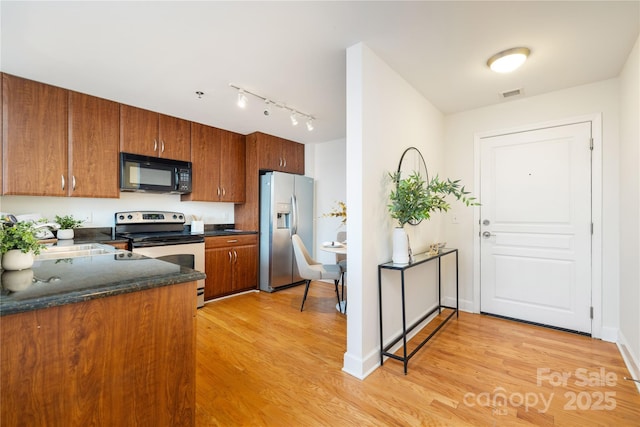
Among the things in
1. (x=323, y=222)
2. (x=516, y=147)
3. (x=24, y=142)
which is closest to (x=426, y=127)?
(x=516, y=147)

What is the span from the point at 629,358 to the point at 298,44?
10.9ft

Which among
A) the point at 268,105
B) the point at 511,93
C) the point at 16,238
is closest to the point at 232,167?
the point at 268,105

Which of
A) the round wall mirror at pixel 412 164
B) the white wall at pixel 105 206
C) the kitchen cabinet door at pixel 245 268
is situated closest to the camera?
the round wall mirror at pixel 412 164

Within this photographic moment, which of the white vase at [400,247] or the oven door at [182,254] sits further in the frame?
the oven door at [182,254]

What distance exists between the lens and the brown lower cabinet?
3608mm

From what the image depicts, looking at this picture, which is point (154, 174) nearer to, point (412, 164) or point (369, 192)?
point (369, 192)

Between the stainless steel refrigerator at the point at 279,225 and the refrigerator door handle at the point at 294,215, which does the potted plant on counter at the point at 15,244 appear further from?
the refrigerator door handle at the point at 294,215

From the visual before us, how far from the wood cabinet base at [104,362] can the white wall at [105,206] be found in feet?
8.94

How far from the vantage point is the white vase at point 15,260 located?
1194 mm

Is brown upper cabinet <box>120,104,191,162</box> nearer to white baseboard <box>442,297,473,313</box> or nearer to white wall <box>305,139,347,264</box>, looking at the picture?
white wall <box>305,139,347,264</box>

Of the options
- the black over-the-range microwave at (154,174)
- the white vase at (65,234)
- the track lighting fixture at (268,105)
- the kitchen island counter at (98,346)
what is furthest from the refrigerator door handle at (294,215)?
the kitchen island counter at (98,346)

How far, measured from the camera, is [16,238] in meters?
1.19

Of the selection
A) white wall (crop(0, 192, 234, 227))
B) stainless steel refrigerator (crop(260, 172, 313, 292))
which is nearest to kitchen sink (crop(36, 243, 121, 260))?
white wall (crop(0, 192, 234, 227))

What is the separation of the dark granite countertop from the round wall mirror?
6.18ft
